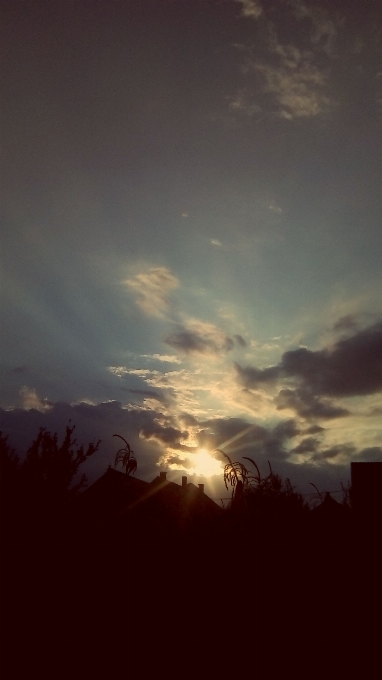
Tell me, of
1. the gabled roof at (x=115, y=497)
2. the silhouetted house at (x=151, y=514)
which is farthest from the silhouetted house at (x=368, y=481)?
the silhouetted house at (x=151, y=514)

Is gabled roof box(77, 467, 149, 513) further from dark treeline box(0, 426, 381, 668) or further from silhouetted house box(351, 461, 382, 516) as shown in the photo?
silhouetted house box(351, 461, 382, 516)

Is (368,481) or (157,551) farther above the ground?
(368,481)

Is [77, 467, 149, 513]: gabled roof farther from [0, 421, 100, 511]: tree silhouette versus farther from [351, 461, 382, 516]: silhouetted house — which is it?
[351, 461, 382, 516]: silhouetted house

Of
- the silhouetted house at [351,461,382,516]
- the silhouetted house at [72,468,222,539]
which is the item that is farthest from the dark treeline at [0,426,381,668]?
the silhouetted house at [351,461,382,516]

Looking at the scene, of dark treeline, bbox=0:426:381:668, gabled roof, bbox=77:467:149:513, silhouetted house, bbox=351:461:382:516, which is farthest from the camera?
silhouetted house, bbox=351:461:382:516

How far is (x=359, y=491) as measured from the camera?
28828mm

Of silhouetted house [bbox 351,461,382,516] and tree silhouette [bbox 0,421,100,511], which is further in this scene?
silhouetted house [bbox 351,461,382,516]

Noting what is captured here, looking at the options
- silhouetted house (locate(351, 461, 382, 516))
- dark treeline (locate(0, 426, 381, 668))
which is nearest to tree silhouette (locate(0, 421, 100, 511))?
dark treeline (locate(0, 426, 381, 668))

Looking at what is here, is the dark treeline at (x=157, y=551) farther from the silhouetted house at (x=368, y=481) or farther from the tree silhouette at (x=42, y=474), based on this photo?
the silhouetted house at (x=368, y=481)

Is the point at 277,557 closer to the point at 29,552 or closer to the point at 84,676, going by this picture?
the point at 84,676

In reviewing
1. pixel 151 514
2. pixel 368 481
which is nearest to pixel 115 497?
pixel 151 514

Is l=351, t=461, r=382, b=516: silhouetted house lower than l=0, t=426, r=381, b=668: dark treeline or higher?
higher

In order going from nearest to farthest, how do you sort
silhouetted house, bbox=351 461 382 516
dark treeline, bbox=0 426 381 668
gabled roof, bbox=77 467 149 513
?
dark treeline, bbox=0 426 381 668, gabled roof, bbox=77 467 149 513, silhouetted house, bbox=351 461 382 516

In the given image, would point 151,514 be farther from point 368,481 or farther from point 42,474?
point 368,481
